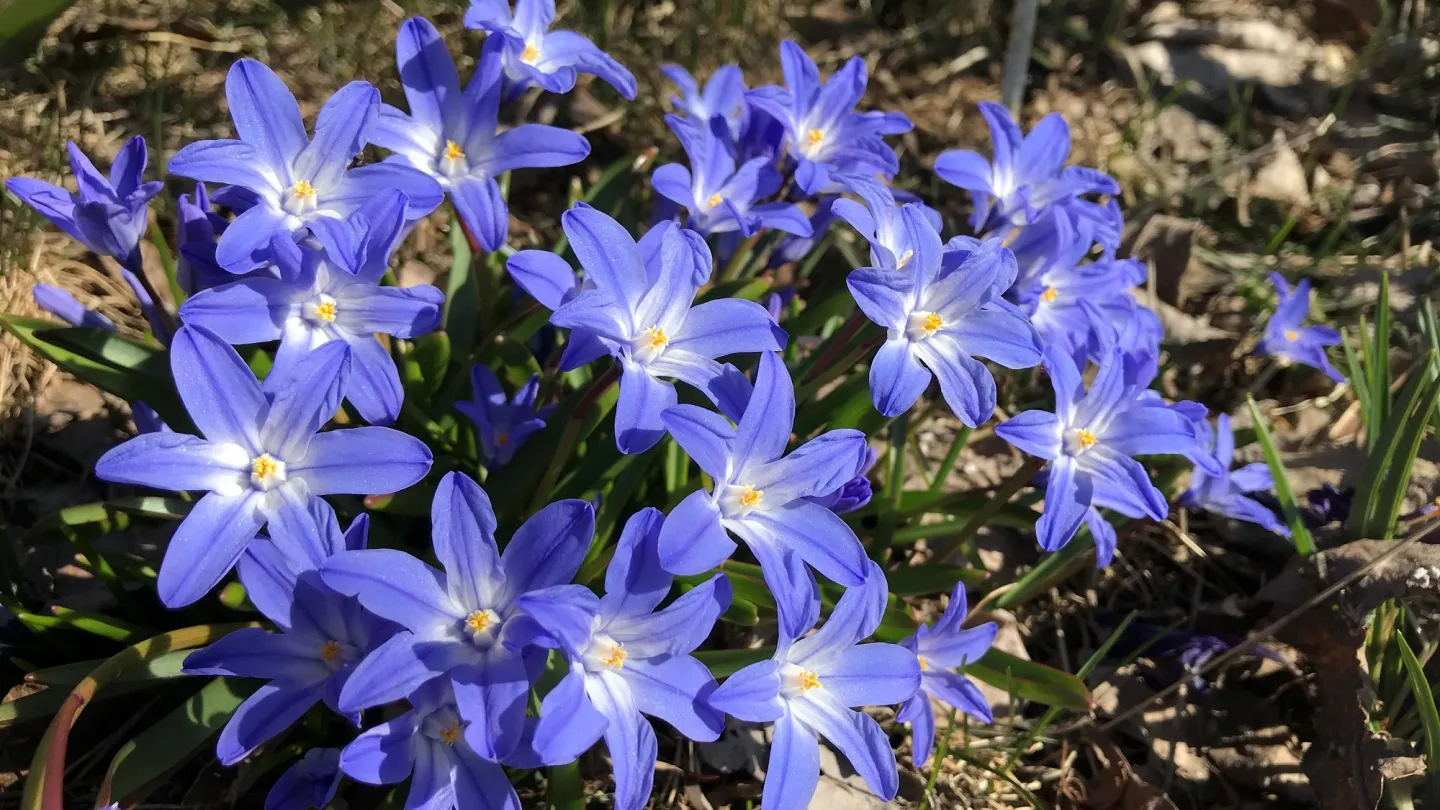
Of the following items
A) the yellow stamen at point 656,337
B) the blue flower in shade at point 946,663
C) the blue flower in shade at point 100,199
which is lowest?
the blue flower in shade at point 946,663

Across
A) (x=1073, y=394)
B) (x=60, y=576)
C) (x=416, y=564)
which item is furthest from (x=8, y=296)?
(x=1073, y=394)

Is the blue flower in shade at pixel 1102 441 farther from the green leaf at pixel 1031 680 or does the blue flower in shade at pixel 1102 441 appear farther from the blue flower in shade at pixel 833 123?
the blue flower in shade at pixel 833 123

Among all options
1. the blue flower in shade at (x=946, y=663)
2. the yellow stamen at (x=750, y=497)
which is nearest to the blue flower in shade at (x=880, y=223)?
the yellow stamen at (x=750, y=497)

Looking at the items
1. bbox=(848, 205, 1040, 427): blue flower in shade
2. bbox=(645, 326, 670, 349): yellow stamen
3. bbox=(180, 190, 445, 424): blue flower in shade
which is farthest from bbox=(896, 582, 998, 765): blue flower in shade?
bbox=(180, 190, 445, 424): blue flower in shade

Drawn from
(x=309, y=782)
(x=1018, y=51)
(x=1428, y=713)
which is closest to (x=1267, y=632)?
(x=1428, y=713)

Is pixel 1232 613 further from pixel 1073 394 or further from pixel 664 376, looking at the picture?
pixel 664 376

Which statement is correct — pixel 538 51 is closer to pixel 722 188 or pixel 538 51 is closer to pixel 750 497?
pixel 722 188

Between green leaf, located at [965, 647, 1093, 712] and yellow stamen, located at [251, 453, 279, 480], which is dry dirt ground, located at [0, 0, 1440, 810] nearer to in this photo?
green leaf, located at [965, 647, 1093, 712]
